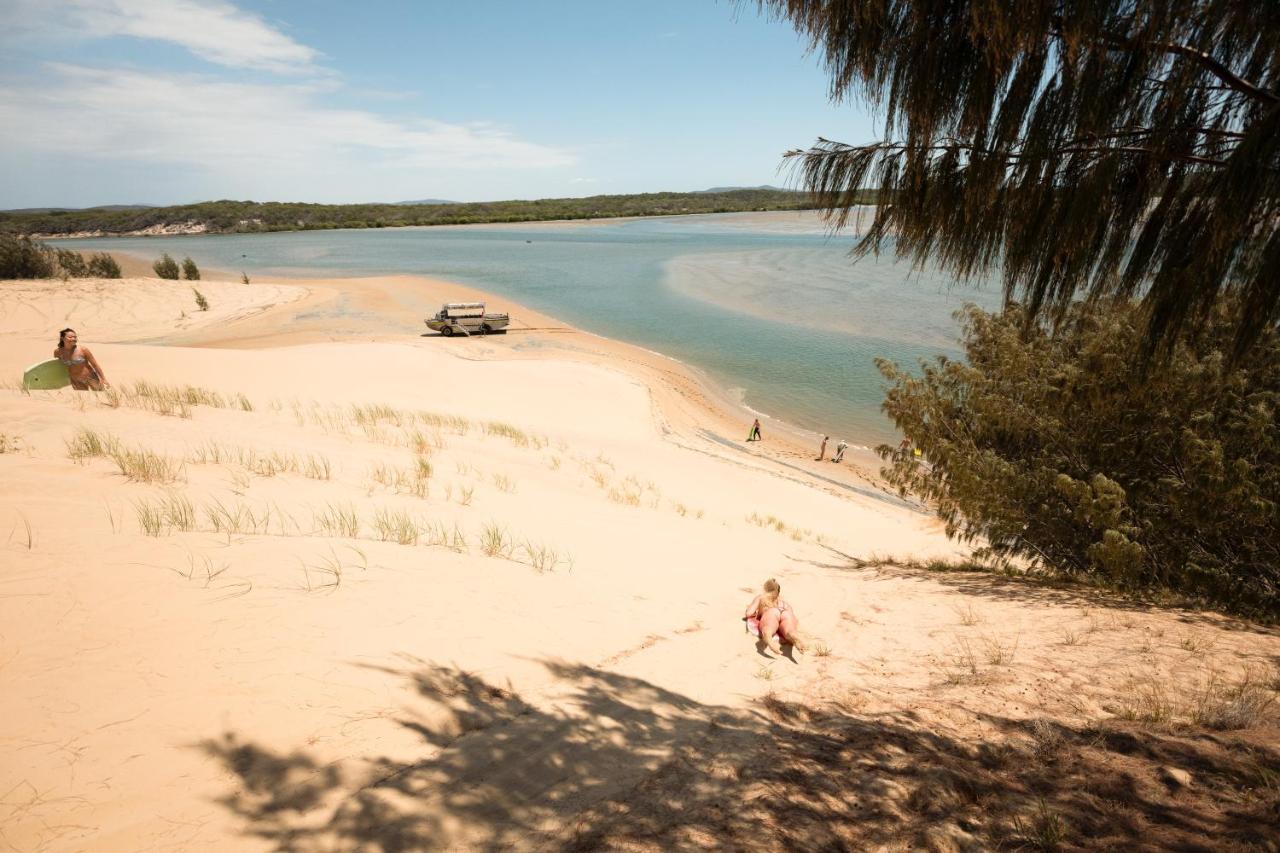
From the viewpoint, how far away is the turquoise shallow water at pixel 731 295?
26.6 m

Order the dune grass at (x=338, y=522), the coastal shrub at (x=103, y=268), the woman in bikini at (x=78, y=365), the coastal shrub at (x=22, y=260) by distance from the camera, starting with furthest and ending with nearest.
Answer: the coastal shrub at (x=103, y=268) → the coastal shrub at (x=22, y=260) → the woman in bikini at (x=78, y=365) → the dune grass at (x=338, y=522)

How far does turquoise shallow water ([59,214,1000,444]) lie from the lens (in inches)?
1048

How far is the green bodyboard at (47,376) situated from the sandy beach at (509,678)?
1898 millimetres

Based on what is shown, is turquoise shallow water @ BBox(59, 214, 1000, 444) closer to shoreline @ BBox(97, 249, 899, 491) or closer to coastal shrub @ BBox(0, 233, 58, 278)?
shoreline @ BBox(97, 249, 899, 491)

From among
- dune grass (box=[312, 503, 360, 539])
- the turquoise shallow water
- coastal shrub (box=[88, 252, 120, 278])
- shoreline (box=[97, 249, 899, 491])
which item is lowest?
the turquoise shallow water

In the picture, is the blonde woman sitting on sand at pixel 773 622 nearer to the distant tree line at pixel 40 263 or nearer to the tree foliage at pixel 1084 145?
the tree foliage at pixel 1084 145

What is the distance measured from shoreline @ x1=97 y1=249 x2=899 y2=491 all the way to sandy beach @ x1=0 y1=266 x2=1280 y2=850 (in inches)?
410

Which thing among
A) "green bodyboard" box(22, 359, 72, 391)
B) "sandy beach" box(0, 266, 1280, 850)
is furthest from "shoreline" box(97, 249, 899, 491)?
"green bodyboard" box(22, 359, 72, 391)

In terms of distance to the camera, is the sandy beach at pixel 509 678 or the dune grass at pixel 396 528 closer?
the sandy beach at pixel 509 678

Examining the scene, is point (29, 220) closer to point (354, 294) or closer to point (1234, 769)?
point (354, 294)

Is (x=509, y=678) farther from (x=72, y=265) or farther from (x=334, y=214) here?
(x=334, y=214)

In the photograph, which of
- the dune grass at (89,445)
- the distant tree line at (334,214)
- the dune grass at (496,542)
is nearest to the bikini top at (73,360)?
the dune grass at (89,445)

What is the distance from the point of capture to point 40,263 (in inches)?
1443

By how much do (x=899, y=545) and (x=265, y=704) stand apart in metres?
11.3
